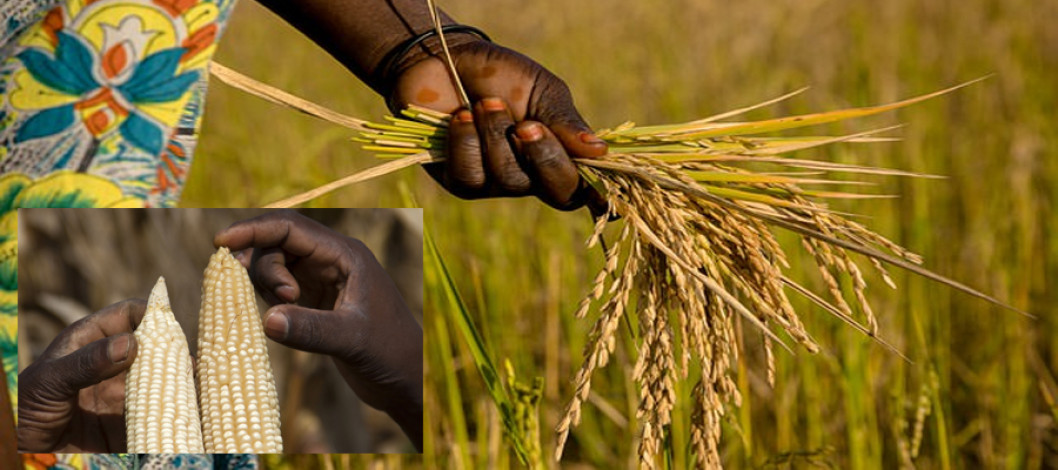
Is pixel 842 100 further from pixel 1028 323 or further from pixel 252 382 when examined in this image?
pixel 252 382

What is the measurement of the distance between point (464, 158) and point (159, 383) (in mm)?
310

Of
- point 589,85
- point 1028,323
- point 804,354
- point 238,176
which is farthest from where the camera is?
point 589,85

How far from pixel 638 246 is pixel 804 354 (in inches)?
35.2

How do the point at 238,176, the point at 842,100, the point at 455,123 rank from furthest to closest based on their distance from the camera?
1. the point at 842,100
2. the point at 238,176
3. the point at 455,123

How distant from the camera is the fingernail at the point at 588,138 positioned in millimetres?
967

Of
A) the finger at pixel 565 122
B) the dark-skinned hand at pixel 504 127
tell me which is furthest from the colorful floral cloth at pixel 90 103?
the finger at pixel 565 122

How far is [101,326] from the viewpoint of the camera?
88cm

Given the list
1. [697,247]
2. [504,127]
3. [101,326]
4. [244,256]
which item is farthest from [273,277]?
[697,247]

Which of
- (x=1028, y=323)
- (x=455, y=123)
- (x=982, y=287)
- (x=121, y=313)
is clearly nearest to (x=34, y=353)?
(x=121, y=313)

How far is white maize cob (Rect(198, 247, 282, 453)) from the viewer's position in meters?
0.87

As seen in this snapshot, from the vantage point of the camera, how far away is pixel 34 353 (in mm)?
909

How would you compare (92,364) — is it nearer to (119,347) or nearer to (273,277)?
(119,347)

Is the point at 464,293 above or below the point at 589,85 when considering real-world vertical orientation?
below

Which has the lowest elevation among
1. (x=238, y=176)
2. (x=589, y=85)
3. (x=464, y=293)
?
(x=464, y=293)
